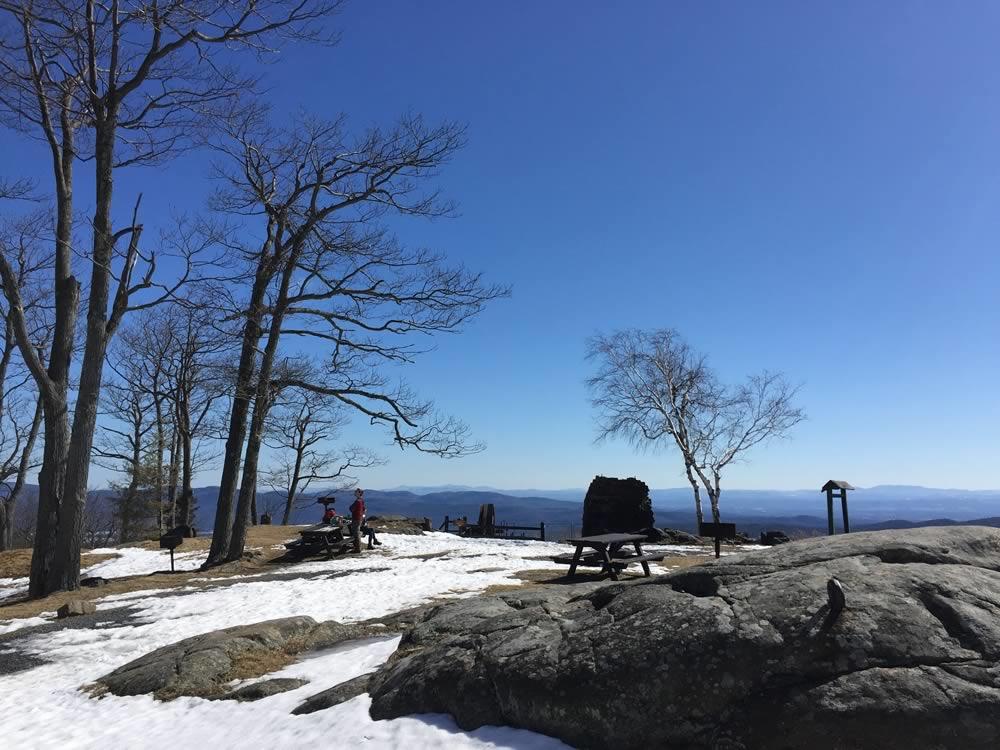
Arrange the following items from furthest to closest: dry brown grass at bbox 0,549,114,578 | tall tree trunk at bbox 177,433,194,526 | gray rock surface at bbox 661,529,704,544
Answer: tall tree trunk at bbox 177,433,194,526 → gray rock surface at bbox 661,529,704,544 → dry brown grass at bbox 0,549,114,578

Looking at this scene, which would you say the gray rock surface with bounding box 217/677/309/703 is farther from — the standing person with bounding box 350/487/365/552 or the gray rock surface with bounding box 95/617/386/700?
the standing person with bounding box 350/487/365/552

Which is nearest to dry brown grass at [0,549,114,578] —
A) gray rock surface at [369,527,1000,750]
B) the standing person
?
the standing person

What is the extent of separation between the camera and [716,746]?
4.32 m

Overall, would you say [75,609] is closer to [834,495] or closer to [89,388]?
[89,388]

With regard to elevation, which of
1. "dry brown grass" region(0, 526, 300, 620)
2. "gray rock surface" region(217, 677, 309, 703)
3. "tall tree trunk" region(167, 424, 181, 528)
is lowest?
"gray rock surface" region(217, 677, 309, 703)

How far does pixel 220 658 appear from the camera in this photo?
8.09 metres

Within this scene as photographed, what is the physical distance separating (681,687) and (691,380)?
30622 millimetres

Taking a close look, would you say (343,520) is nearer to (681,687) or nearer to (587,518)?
(587,518)

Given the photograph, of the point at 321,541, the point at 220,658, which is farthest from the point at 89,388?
the point at 220,658

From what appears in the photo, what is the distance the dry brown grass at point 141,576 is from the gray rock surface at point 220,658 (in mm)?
5406

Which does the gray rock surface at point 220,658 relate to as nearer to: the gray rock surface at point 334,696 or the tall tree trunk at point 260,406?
the gray rock surface at point 334,696

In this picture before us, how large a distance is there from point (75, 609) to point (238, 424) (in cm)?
694

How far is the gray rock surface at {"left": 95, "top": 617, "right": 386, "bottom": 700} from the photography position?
7.54 meters

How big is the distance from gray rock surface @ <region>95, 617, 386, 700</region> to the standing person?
993 centimetres
